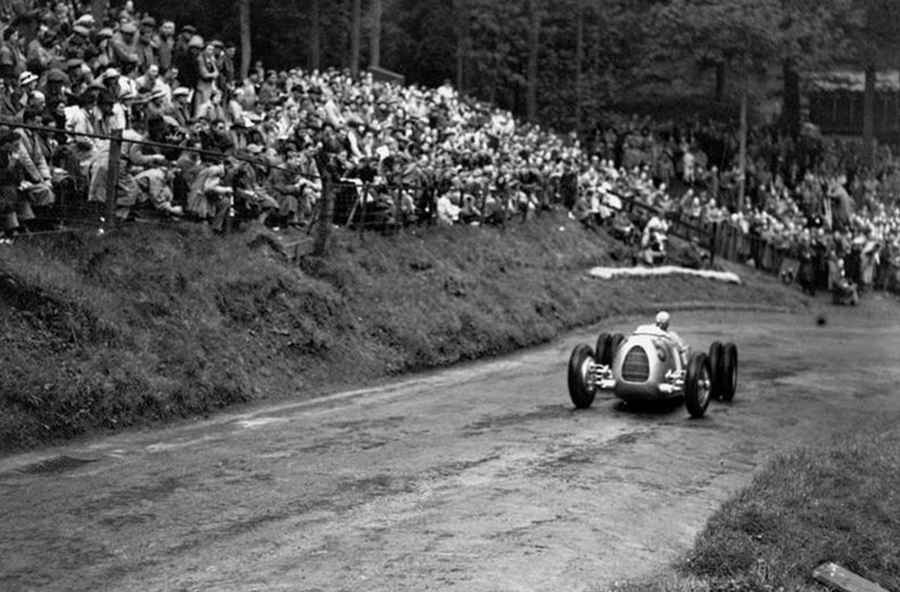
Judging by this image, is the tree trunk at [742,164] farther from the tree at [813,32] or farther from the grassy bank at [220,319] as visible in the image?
the grassy bank at [220,319]

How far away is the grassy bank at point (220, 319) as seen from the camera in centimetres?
1617

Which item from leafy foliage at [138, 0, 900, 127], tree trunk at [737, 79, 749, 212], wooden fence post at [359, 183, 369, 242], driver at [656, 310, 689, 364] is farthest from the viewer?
leafy foliage at [138, 0, 900, 127]

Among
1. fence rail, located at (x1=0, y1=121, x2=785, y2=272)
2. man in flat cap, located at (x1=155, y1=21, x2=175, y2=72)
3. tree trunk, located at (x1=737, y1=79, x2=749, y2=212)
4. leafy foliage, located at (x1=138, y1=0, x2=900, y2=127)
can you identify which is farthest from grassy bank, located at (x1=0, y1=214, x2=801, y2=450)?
leafy foliage, located at (x1=138, y1=0, x2=900, y2=127)

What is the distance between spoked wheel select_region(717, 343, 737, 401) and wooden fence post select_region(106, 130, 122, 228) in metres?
8.45

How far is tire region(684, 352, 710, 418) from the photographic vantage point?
18.7 meters

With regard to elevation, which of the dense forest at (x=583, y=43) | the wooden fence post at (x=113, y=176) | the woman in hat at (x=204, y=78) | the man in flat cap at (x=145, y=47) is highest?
the dense forest at (x=583, y=43)

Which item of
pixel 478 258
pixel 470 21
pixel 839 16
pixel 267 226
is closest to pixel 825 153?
pixel 839 16

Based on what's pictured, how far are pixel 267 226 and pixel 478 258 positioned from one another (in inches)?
329

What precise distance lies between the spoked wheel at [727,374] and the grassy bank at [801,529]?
4.30 meters

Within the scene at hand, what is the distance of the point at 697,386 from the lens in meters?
18.7

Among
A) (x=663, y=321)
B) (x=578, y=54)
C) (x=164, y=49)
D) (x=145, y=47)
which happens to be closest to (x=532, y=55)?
(x=578, y=54)

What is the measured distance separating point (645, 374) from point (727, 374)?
2105 millimetres

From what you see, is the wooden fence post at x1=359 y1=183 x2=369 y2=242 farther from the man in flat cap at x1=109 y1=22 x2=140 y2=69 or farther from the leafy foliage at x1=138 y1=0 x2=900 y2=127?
the leafy foliage at x1=138 y1=0 x2=900 y2=127

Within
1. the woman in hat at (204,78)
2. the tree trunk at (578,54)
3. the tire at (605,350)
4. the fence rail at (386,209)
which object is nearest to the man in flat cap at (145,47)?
the woman in hat at (204,78)
